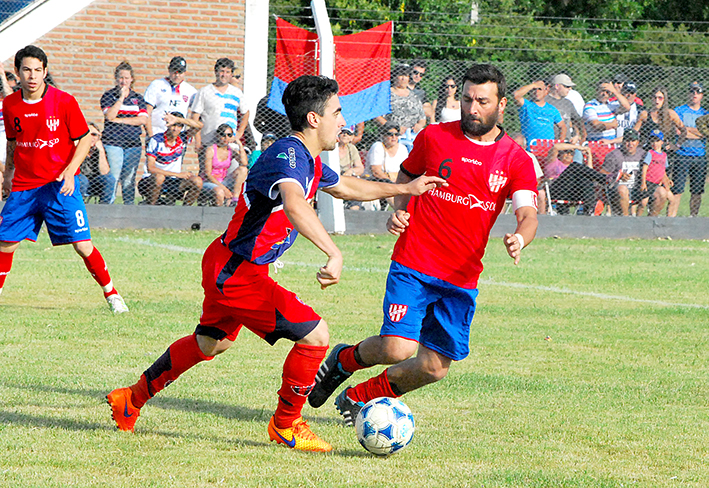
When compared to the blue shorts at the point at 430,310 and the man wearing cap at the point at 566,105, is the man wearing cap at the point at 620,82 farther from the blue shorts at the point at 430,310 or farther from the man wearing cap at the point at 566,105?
the blue shorts at the point at 430,310

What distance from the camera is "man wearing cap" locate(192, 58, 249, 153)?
47.3 feet

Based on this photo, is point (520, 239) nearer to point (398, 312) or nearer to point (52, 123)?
point (398, 312)

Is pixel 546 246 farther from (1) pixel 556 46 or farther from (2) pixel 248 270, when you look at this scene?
(1) pixel 556 46

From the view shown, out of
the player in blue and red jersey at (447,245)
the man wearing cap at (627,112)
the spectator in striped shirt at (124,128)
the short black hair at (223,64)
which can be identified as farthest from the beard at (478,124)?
the man wearing cap at (627,112)

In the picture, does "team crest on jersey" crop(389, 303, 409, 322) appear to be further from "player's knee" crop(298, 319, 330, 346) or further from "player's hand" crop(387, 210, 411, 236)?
"player's knee" crop(298, 319, 330, 346)

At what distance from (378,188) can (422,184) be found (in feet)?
0.77

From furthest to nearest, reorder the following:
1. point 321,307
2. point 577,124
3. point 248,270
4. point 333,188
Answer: point 577,124 → point 321,307 → point 333,188 → point 248,270

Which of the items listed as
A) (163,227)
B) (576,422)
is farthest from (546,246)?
(576,422)

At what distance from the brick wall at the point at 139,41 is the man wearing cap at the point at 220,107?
1949 millimetres

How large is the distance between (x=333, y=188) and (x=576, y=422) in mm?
1901

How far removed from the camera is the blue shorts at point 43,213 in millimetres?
7938

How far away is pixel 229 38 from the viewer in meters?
18.7

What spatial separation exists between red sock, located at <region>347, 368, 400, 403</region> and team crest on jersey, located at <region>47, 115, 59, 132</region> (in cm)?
415

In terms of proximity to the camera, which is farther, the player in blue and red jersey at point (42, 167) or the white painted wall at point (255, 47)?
the white painted wall at point (255, 47)
